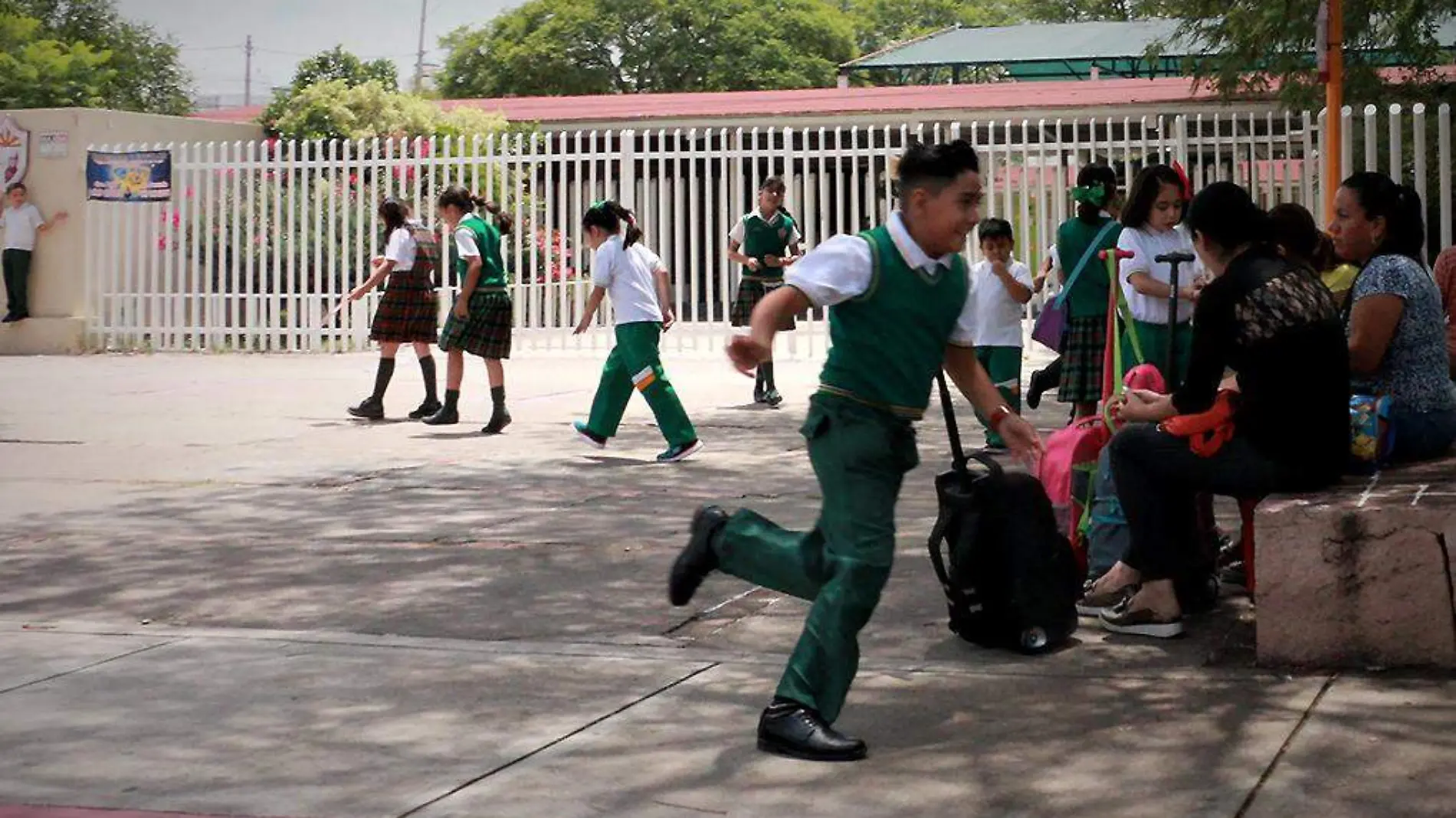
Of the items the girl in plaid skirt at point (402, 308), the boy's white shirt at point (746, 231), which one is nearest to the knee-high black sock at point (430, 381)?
the girl in plaid skirt at point (402, 308)

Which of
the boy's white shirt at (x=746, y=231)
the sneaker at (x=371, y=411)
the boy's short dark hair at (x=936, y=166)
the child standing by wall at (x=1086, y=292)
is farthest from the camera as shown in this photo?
the boy's white shirt at (x=746, y=231)

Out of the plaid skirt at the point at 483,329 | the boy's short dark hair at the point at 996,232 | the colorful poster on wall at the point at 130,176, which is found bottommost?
the plaid skirt at the point at 483,329

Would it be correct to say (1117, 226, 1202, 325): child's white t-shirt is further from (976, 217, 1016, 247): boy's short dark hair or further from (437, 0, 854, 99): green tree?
(437, 0, 854, 99): green tree

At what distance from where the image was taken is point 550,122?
2697 cm

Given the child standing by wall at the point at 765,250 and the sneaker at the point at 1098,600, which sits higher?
the child standing by wall at the point at 765,250

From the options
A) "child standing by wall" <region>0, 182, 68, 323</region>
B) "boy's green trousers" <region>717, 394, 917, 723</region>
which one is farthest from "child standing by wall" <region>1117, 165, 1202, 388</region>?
"child standing by wall" <region>0, 182, 68, 323</region>

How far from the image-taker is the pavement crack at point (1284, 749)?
4.53 meters

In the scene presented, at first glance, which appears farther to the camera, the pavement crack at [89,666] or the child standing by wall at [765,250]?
the child standing by wall at [765,250]

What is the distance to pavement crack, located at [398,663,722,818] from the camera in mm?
4648

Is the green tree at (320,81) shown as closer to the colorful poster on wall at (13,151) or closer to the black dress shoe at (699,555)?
the colorful poster on wall at (13,151)

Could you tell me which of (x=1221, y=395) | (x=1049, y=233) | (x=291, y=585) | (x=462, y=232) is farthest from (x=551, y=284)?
(x=1221, y=395)

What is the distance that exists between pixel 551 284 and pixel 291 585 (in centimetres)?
1256

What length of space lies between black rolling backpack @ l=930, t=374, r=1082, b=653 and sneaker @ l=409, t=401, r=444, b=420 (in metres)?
8.13

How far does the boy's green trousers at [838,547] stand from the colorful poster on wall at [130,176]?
1710 centimetres
